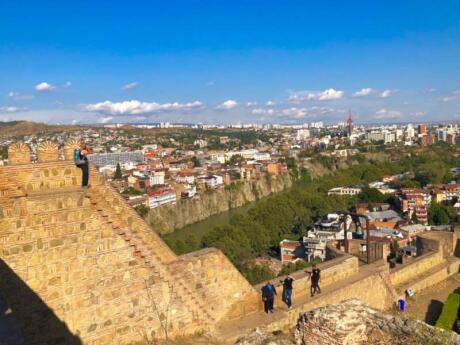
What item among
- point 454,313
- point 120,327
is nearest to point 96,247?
point 120,327

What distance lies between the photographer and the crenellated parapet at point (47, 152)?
20.1 ft

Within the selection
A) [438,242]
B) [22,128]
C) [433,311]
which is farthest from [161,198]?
[22,128]

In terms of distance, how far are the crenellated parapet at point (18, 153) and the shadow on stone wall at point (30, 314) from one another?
1248mm

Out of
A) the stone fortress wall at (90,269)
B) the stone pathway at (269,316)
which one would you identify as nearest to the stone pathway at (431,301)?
the stone pathway at (269,316)

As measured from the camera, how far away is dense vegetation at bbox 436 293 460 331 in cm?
990

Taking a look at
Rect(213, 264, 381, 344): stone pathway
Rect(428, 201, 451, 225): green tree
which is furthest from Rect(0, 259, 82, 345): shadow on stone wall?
Answer: Rect(428, 201, 451, 225): green tree

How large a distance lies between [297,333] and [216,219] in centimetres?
5088

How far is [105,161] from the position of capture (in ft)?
313

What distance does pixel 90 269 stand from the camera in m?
6.01

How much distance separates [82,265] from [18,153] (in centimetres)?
161

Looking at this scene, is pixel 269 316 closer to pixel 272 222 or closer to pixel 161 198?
pixel 272 222

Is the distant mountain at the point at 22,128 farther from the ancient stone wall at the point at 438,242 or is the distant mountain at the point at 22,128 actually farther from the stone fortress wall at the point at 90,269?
the stone fortress wall at the point at 90,269

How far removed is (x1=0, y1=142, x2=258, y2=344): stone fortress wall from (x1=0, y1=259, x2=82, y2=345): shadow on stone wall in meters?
0.01

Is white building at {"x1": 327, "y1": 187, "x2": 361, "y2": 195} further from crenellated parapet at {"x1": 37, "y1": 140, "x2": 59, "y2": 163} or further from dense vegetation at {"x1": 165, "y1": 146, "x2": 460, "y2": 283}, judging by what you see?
crenellated parapet at {"x1": 37, "y1": 140, "x2": 59, "y2": 163}
